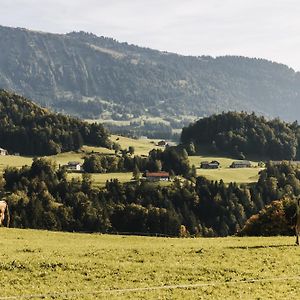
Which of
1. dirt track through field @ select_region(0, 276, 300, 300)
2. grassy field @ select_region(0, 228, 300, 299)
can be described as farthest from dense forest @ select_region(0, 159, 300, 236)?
dirt track through field @ select_region(0, 276, 300, 300)

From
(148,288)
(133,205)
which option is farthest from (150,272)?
(133,205)

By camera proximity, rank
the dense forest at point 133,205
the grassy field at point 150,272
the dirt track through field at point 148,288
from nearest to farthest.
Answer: the dirt track through field at point 148,288
the grassy field at point 150,272
the dense forest at point 133,205

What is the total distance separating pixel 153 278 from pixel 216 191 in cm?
16136

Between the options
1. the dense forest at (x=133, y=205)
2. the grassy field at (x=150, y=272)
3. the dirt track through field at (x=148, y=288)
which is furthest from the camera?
the dense forest at (x=133, y=205)

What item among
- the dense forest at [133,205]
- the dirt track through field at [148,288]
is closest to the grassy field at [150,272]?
the dirt track through field at [148,288]

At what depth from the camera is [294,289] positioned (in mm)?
30125

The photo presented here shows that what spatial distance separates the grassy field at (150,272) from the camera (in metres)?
29.9

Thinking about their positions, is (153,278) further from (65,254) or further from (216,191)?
(216,191)

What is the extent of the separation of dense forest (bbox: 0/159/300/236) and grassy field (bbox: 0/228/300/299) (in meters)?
101

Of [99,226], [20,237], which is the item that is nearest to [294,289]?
[20,237]

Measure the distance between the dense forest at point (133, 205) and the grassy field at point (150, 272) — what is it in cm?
10091

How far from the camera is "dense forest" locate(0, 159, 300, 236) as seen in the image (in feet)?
499

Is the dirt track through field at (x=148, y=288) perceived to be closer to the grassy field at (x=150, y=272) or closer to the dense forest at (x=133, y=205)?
the grassy field at (x=150, y=272)

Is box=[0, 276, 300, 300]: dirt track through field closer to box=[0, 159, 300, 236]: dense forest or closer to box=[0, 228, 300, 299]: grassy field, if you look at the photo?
box=[0, 228, 300, 299]: grassy field
